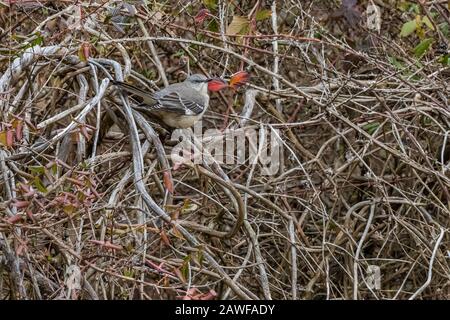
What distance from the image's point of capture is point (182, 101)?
5289mm

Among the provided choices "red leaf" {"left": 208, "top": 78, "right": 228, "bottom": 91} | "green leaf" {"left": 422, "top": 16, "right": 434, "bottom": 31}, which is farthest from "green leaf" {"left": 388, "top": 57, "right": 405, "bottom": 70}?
"red leaf" {"left": 208, "top": 78, "right": 228, "bottom": 91}

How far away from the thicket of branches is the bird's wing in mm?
115

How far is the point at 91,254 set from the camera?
364cm

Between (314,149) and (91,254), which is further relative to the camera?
(314,149)

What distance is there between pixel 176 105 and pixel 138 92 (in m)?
0.78

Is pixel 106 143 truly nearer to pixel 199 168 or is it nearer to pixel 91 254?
pixel 199 168

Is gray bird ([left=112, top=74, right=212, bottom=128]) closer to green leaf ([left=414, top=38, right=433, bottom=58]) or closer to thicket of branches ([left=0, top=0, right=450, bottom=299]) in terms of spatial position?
thicket of branches ([left=0, top=0, right=450, bottom=299])

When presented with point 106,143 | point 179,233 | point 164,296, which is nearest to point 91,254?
point 179,233

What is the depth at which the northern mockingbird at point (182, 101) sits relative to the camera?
15.7 ft

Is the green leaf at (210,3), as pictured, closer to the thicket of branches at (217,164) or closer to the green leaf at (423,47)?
the thicket of branches at (217,164)

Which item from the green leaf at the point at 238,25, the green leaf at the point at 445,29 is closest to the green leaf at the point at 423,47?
the green leaf at the point at 445,29

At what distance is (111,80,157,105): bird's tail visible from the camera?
4.14 meters
